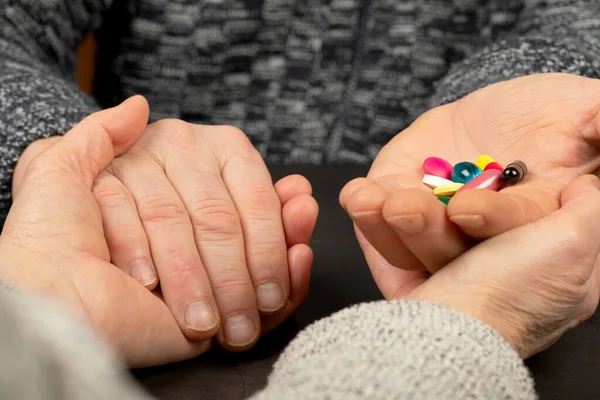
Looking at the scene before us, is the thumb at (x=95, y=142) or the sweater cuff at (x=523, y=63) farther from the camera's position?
the sweater cuff at (x=523, y=63)

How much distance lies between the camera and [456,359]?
1.07 feet

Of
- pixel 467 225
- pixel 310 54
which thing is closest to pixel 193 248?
pixel 467 225

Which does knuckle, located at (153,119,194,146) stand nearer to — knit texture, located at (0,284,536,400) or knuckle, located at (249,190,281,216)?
knuckle, located at (249,190,281,216)

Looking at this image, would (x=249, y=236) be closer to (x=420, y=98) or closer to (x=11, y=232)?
(x=11, y=232)

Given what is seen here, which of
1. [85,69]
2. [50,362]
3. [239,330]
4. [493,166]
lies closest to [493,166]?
[493,166]

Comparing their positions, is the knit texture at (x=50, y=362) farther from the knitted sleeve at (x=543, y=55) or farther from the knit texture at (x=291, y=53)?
the knit texture at (x=291, y=53)

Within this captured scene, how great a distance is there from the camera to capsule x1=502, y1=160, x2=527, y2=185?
507 mm

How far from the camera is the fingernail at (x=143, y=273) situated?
490 millimetres

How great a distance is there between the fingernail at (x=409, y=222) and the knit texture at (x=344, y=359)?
6 cm

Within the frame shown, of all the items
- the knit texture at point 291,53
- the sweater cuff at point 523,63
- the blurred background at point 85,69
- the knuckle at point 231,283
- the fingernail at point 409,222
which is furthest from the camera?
the blurred background at point 85,69

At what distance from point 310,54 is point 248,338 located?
0.56 m

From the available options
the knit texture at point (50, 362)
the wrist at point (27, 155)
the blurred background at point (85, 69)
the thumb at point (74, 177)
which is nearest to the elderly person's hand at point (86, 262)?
the thumb at point (74, 177)

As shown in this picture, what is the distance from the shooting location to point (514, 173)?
508 mm

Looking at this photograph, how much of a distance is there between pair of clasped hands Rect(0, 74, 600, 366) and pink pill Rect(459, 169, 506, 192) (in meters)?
0.02
